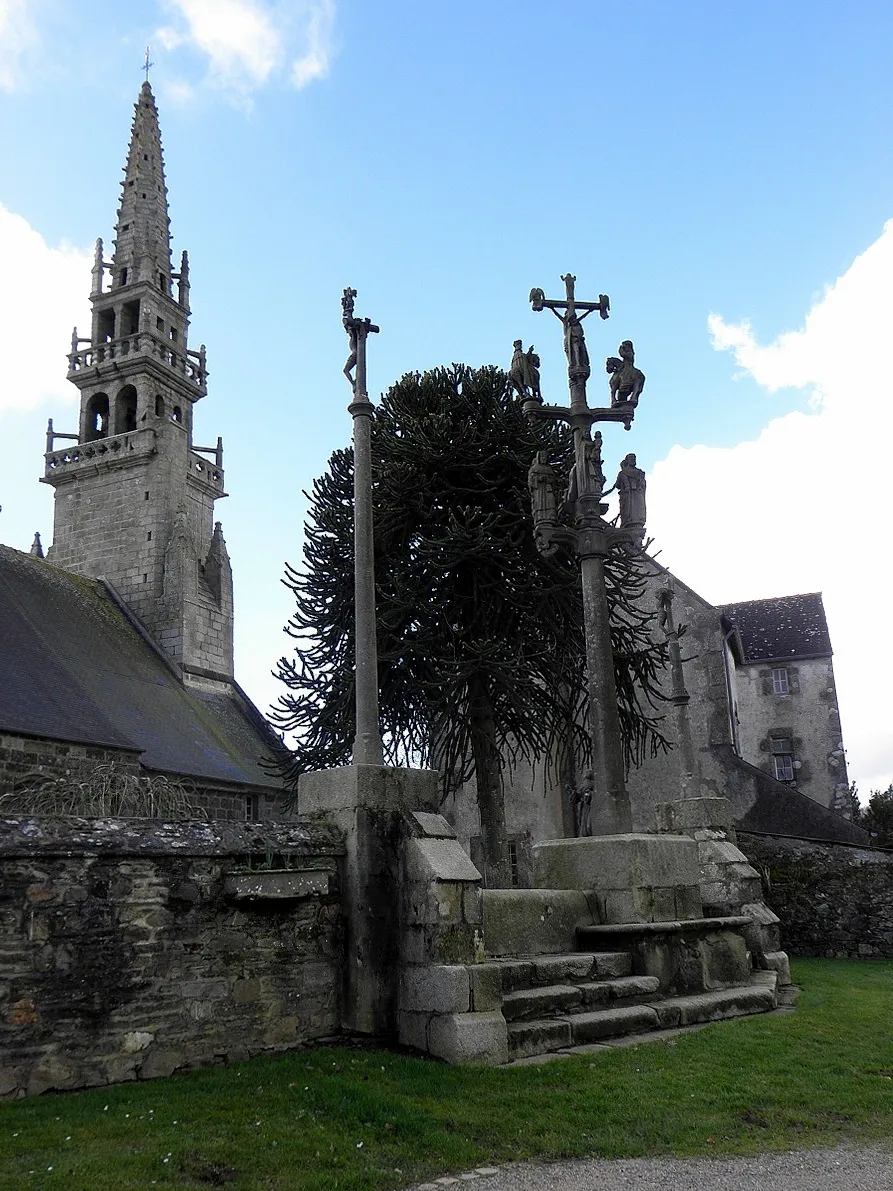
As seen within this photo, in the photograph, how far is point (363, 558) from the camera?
8.62 metres

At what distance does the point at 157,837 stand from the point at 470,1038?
2377 mm

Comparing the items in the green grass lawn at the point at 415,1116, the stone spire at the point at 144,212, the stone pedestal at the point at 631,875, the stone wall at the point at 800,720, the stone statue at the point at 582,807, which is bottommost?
the green grass lawn at the point at 415,1116

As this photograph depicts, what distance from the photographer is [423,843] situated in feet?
23.4

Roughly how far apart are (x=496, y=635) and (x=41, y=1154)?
1226 cm

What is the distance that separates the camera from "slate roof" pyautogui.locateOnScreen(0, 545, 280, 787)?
18953mm

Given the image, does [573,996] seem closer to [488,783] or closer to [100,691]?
[488,783]

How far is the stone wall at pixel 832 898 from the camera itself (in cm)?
1667

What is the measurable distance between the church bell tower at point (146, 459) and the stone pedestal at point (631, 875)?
18.8 m

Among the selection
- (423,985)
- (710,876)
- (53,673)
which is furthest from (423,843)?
(53,673)

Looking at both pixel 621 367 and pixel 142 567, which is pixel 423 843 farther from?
pixel 142 567

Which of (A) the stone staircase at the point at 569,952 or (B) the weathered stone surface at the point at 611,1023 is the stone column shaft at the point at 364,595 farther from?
(B) the weathered stone surface at the point at 611,1023

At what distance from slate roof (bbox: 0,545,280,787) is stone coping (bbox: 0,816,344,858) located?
1179cm

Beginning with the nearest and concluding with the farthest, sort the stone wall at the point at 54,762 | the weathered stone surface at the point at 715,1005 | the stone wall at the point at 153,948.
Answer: the stone wall at the point at 153,948, the weathered stone surface at the point at 715,1005, the stone wall at the point at 54,762

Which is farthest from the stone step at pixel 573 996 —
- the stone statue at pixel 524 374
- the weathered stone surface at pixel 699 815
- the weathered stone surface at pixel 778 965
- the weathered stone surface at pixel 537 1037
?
the stone statue at pixel 524 374
